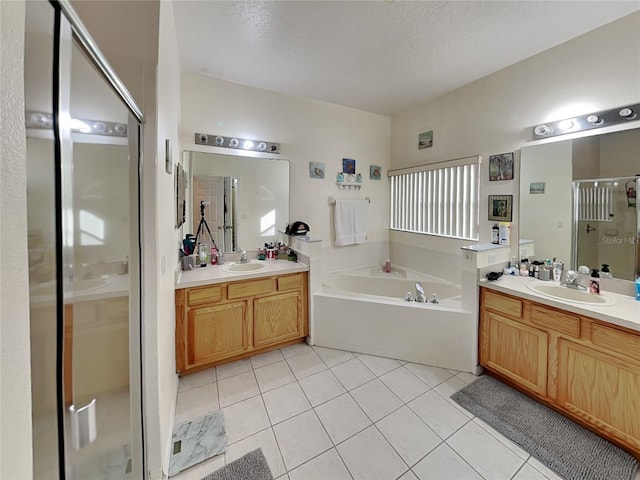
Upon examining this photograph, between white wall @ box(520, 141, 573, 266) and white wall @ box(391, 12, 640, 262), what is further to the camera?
white wall @ box(520, 141, 573, 266)

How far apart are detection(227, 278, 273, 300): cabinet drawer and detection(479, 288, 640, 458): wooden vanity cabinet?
73.6 inches

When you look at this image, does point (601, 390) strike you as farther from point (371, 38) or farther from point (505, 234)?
point (371, 38)

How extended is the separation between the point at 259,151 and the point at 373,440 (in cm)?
275

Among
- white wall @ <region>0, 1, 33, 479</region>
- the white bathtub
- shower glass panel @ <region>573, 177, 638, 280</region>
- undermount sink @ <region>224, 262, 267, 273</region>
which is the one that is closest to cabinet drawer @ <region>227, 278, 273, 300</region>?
undermount sink @ <region>224, 262, 267, 273</region>

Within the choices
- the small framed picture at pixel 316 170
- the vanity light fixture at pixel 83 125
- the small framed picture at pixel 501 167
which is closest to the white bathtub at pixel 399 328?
the small framed picture at pixel 501 167

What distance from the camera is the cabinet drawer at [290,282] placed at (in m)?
2.55

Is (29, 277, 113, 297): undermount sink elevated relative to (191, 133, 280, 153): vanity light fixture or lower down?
lower down

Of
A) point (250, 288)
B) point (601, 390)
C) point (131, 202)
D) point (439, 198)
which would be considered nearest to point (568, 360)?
point (601, 390)

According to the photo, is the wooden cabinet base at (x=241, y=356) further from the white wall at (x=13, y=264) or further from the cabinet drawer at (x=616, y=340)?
the cabinet drawer at (x=616, y=340)

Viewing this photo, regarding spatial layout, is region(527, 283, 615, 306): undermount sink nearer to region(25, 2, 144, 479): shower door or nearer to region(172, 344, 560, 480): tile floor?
region(172, 344, 560, 480): tile floor

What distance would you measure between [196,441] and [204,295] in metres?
1.00

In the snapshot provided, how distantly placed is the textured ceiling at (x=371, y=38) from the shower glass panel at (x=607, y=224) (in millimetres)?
1149

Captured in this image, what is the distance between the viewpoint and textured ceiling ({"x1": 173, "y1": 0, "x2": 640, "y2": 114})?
A: 5.75 feet

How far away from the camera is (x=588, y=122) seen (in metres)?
1.97
